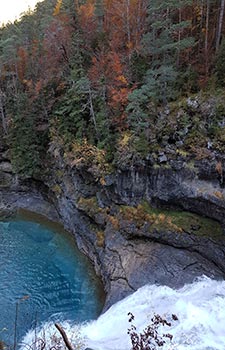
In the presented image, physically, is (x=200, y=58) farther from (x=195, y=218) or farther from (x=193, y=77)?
(x=195, y=218)

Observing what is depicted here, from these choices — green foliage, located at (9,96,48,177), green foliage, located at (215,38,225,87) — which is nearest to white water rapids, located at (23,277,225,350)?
green foliage, located at (215,38,225,87)

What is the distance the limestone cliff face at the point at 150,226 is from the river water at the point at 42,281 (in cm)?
101

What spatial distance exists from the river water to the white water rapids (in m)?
1.19

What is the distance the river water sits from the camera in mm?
16734

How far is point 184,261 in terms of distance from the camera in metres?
16.7

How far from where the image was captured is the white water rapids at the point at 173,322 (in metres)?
12.1

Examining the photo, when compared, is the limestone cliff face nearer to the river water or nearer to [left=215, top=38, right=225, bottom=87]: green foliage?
the river water

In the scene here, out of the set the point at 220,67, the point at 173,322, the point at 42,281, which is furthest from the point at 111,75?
the point at 173,322

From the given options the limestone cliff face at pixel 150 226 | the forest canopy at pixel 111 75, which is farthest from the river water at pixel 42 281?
the forest canopy at pixel 111 75

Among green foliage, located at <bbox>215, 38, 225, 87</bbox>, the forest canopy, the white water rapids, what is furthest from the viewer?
the forest canopy

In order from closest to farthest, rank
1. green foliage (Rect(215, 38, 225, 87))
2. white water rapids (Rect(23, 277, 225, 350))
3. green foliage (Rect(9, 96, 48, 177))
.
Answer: white water rapids (Rect(23, 277, 225, 350)) → green foliage (Rect(215, 38, 225, 87)) → green foliage (Rect(9, 96, 48, 177))

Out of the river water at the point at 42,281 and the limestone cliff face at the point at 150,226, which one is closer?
the limestone cliff face at the point at 150,226

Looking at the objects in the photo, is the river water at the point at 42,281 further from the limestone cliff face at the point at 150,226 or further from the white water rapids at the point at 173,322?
the white water rapids at the point at 173,322

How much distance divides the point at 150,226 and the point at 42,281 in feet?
24.7
